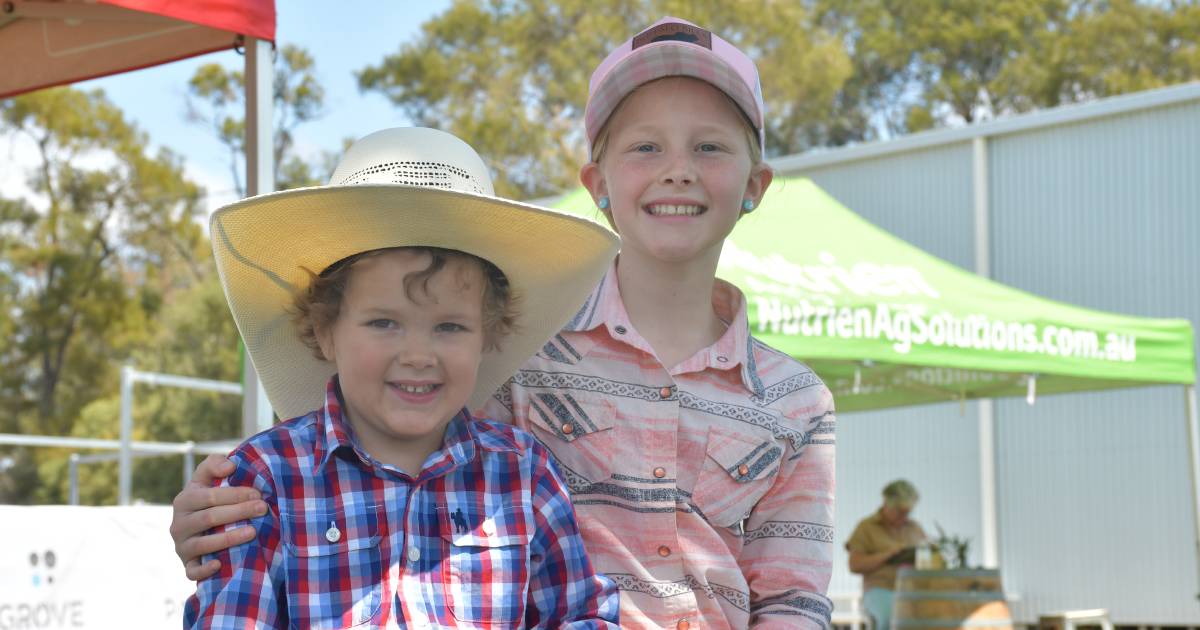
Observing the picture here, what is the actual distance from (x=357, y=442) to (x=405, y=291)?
211 mm

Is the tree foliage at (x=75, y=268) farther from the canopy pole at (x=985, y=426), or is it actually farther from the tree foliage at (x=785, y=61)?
the canopy pole at (x=985, y=426)

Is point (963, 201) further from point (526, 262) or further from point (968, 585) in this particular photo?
point (526, 262)

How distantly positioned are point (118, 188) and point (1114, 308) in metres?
19.3

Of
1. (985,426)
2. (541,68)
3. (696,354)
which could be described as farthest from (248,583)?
(541,68)

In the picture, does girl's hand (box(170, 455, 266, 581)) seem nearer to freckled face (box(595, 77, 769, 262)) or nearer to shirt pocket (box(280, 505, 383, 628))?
shirt pocket (box(280, 505, 383, 628))

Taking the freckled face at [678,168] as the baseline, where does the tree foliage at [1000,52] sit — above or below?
above

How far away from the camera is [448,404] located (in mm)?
1788

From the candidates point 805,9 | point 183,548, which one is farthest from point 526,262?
point 805,9

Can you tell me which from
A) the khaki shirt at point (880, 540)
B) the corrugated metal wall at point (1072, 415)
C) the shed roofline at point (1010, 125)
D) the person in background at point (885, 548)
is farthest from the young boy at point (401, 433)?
the corrugated metal wall at point (1072, 415)

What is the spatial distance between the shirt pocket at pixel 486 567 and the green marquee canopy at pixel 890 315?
12.4ft

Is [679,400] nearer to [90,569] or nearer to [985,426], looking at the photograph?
[90,569]

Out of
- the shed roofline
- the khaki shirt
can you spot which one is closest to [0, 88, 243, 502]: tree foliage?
the shed roofline

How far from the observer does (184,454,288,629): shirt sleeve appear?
1577 millimetres

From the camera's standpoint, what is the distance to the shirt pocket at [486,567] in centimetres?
172
